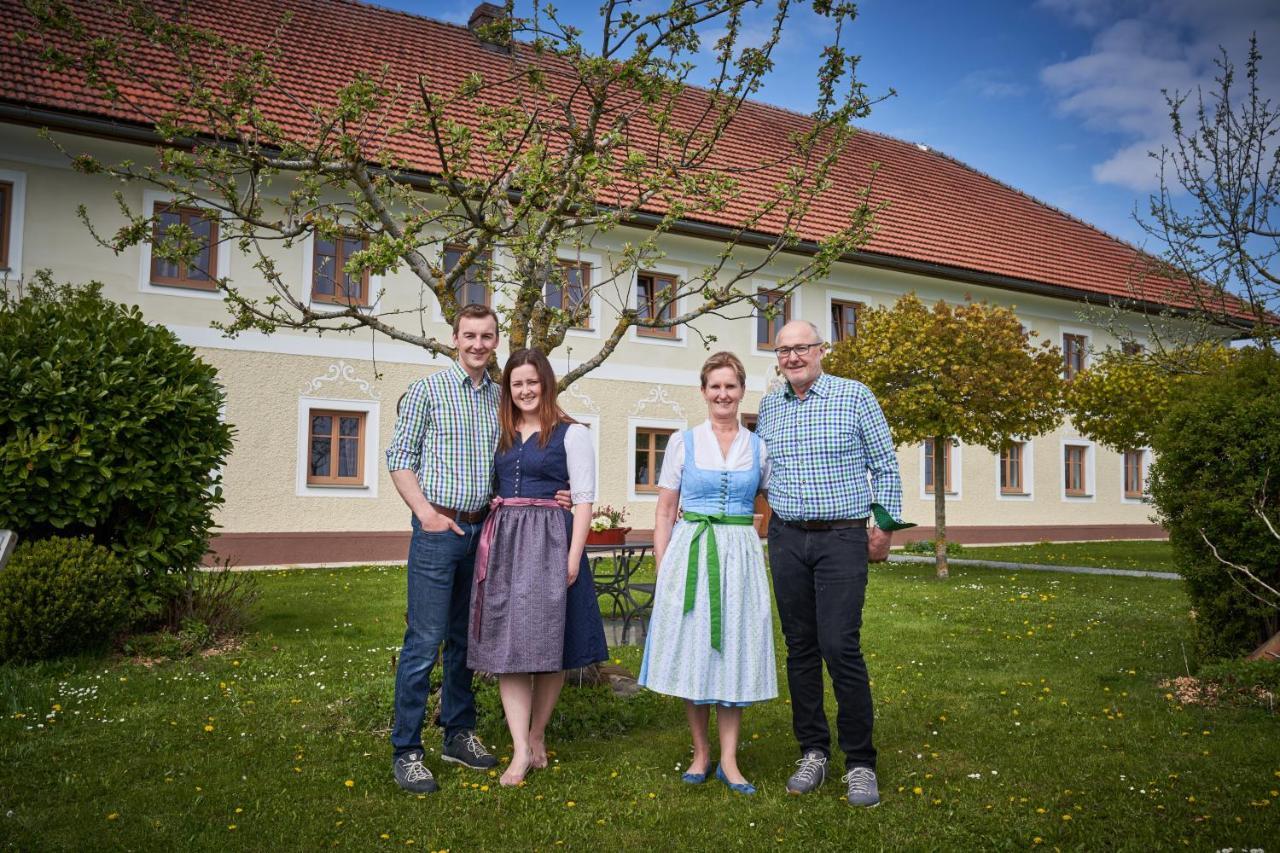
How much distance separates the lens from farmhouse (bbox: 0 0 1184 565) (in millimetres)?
13477

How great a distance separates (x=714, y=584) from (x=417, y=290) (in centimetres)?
1258

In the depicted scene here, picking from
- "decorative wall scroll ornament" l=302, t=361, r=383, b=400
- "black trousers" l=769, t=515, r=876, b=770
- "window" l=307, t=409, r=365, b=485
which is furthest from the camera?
"window" l=307, t=409, r=365, b=485

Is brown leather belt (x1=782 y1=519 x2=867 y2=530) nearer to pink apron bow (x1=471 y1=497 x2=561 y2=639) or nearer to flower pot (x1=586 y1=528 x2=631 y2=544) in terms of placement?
pink apron bow (x1=471 y1=497 x2=561 y2=639)

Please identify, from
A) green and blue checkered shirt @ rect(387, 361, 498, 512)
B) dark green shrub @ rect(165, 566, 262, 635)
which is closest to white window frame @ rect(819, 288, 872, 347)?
dark green shrub @ rect(165, 566, 262, 635)

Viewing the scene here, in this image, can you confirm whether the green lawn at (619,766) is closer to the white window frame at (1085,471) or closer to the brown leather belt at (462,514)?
the brown leather belt at (462,514)

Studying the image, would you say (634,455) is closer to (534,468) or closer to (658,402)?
(658,402)

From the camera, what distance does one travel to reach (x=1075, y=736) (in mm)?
5184

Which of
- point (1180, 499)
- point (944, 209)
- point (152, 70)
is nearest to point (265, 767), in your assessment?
point (1180, 499)

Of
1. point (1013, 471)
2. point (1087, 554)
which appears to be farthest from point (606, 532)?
point (1013, 471)

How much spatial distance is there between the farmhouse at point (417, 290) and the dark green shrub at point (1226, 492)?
15.8 ft

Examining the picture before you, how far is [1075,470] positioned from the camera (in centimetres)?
2400

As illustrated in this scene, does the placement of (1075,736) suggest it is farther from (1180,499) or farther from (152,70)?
(152,70)

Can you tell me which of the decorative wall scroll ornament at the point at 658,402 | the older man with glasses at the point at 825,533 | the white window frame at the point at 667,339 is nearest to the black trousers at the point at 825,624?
the older man with glasses at the point at 825,533

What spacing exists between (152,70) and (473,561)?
1272 centimetres
